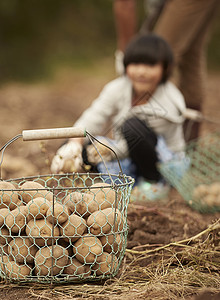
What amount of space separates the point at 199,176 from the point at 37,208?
1.42 metres

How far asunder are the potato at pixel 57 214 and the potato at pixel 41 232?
0.02 metres

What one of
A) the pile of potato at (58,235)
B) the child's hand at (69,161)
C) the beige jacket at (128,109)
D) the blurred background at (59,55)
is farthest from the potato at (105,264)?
the blurred background at (59,55)

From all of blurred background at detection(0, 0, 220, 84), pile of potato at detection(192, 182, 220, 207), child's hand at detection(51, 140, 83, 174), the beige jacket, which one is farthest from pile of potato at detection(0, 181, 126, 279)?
blurred background at detection(0, 0, 220, 84)

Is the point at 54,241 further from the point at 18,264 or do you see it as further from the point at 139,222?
the point at 139,222

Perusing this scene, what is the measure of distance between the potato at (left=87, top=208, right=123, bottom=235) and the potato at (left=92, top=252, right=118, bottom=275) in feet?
0.22

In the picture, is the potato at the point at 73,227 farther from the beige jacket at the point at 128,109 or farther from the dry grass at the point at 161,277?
the beige jacket at the point at 128,109

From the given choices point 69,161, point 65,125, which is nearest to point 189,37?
point 69,161

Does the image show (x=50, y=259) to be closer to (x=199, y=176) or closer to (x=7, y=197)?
(x=7, y=197)

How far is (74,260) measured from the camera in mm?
1238

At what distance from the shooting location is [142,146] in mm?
2219

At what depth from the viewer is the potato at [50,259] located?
120cm

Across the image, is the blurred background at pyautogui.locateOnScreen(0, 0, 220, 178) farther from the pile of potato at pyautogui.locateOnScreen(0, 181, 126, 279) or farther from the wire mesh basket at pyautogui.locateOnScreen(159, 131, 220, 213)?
the pile of potato at pyautogui.locateOnScreen(0, 181, 126, 279)

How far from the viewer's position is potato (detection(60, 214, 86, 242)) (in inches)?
47.4

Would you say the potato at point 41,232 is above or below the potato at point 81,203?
below
